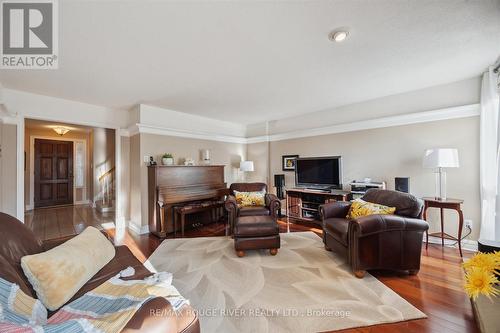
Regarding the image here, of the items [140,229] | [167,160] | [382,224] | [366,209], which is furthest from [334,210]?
[140,229]

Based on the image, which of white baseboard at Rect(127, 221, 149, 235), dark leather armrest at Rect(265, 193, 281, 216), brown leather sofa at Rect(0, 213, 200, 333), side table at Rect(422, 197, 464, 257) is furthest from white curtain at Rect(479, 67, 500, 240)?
white baseboard at Rect(127, 221, 149, 235)

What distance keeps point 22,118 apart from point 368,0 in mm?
4857

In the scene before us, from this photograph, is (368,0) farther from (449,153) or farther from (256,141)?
(256,141)

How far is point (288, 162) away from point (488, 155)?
3318mm

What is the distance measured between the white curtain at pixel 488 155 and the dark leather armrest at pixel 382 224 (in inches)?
54.8

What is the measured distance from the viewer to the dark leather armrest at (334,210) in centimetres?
301

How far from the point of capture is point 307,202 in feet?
14.2

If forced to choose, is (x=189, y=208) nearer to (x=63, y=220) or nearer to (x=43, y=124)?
(x=63, y=220)

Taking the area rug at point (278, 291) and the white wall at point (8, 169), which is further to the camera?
the white wall at point (8, 169)

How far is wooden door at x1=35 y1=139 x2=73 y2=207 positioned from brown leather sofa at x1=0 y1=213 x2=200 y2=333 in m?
6.69

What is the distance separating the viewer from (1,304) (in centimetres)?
83

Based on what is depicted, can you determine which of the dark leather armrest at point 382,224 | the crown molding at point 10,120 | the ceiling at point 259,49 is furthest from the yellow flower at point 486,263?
the crown molding at point 10,120

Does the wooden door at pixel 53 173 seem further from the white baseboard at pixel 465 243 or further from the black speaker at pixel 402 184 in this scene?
the white baseboard at pixel 465 243

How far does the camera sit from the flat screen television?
4.14 metres
